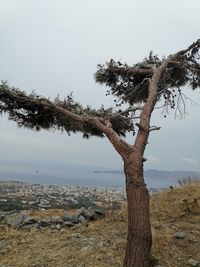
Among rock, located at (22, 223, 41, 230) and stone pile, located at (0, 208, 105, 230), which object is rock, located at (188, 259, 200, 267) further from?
rock, located at (22, 223, 41, 230)

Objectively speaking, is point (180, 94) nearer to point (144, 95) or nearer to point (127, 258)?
point (144, 95)

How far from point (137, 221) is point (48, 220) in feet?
10.7

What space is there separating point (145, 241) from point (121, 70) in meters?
5.37

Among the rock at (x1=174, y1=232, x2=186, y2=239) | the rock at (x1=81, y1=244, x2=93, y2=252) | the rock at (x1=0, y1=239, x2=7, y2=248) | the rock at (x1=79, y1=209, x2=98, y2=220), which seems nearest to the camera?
the rock at (x1=81, y1=244, x2=93, y2=252)

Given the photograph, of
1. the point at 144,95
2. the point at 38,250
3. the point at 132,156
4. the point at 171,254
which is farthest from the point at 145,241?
the point at 144,95

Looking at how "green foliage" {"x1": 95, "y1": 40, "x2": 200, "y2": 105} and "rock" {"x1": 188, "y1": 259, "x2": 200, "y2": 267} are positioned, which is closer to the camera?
"rock" {"x1": 188, "y1": 259, "x2": 200, "y2": 267}

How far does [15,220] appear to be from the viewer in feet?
34.5

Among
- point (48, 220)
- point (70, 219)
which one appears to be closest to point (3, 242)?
point (48, 220)

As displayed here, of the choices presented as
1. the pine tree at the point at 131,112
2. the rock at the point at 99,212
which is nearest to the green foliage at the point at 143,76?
the pine tree at the point at 131,112

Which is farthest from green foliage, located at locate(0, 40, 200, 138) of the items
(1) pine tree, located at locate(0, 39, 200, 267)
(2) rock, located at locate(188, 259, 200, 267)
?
(2) rock, located at locate(188, 259, 200, 267)

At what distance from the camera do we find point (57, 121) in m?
9.95

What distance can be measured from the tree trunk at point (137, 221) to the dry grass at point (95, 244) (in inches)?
19.8

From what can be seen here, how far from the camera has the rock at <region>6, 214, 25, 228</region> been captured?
1032 cm

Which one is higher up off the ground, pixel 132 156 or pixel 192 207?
pixel 132 156
